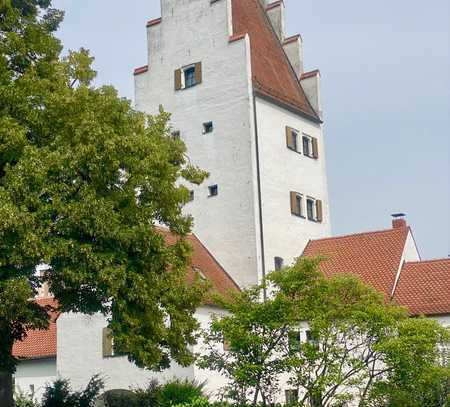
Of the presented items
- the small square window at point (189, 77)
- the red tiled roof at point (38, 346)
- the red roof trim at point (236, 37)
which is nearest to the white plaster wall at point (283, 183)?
the red roof trim at point (236, 37)

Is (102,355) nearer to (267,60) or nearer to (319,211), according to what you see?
(319,211)

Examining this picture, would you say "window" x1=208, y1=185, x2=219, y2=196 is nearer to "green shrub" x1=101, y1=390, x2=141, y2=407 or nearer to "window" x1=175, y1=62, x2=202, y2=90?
"window" x1=175, y1=62, x2=202, y2=90

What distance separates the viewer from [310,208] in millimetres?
47125

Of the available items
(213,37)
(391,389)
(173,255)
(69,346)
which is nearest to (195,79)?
(213,37)

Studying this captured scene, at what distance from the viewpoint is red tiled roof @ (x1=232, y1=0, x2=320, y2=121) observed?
45.4 metres

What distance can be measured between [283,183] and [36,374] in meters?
17.0

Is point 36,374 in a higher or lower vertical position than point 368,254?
lower

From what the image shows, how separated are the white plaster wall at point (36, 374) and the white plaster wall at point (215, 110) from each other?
35.8 feet

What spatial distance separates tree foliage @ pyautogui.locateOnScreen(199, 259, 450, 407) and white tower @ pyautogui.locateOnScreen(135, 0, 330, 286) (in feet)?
49.7

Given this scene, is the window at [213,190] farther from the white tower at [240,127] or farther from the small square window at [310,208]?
the small square window at [310,208]

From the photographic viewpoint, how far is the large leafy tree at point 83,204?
2289 cm

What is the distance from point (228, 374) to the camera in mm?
27125

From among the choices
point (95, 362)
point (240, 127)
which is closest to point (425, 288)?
point (240, 127)

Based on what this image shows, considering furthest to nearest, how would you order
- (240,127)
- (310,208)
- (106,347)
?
1. (310,208)
2. (240,127)
3. (106,347)
